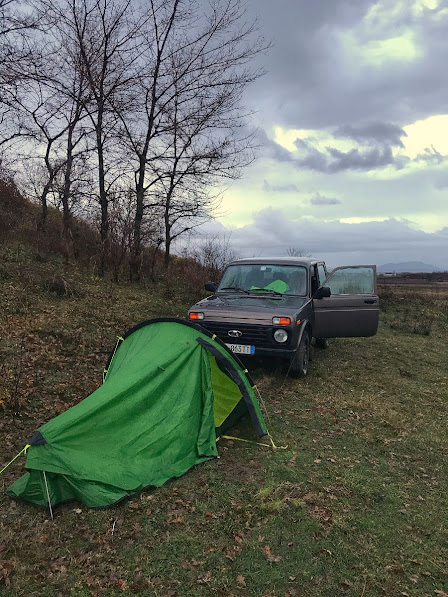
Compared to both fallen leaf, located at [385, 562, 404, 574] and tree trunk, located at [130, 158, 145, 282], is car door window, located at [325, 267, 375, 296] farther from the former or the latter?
tree trunk, located at [130, 158, 145, 282]

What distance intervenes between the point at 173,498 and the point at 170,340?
1771 millimetres

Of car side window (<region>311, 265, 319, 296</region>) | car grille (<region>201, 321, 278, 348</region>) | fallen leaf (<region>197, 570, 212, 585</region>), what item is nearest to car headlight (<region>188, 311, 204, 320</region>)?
car grille (<region>201, 321, 278, 348</region>)

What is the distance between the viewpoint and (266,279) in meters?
8.03

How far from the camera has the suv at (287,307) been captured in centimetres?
662

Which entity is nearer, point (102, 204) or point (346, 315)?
point (346, 315)

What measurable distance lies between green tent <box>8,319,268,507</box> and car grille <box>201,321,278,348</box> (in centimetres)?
152

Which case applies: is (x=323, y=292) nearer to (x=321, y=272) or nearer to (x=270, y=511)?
(x=321, y=272)

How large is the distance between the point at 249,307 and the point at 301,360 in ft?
4.74

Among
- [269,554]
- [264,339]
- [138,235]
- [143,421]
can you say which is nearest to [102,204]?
[138,235]

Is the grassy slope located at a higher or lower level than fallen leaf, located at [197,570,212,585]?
higher

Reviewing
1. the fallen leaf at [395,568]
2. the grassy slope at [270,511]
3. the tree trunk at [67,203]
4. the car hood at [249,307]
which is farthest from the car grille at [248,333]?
the tree trunk at [67,203]

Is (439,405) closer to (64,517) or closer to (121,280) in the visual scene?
(64,517)

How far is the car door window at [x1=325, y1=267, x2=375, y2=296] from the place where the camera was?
8320 millimetres

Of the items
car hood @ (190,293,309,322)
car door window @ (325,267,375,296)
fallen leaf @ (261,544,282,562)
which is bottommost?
fallen leaf @ (261,544,282,562)
